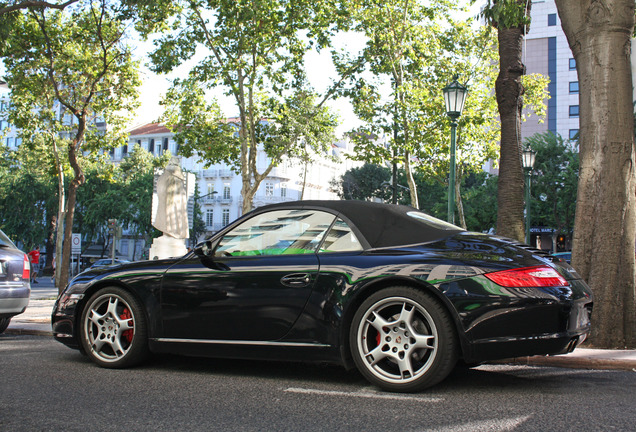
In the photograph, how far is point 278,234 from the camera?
545 centimetres

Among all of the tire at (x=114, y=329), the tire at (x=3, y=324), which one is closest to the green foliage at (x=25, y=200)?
the tire at (x=3, y=324)

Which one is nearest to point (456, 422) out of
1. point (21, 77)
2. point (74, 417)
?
point (74, 417)

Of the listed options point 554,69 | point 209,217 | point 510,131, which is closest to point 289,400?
point 510,131

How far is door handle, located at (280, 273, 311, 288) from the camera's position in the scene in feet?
16.4

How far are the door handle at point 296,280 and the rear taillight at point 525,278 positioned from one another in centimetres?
129

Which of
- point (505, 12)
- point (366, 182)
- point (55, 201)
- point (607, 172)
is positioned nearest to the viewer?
point (607, 172)

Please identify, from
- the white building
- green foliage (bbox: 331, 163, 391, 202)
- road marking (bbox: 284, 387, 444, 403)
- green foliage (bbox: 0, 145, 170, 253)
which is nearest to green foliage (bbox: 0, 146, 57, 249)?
green foliage (bbox: 0, 145, 170, 253)

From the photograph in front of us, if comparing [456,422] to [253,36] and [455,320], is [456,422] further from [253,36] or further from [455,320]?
[253,36]

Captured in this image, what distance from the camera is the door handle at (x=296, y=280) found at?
197 inches

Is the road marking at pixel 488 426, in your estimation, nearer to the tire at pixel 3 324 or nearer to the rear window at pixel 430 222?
the rear window at pixel 430 222

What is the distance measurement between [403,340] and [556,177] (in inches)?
1667

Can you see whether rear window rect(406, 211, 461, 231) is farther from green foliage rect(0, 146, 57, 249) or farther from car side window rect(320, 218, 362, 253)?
green foliage rect(0, 146, 57, 249)

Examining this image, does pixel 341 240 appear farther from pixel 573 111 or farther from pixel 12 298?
pixel 573 111

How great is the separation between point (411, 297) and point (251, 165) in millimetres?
20723
